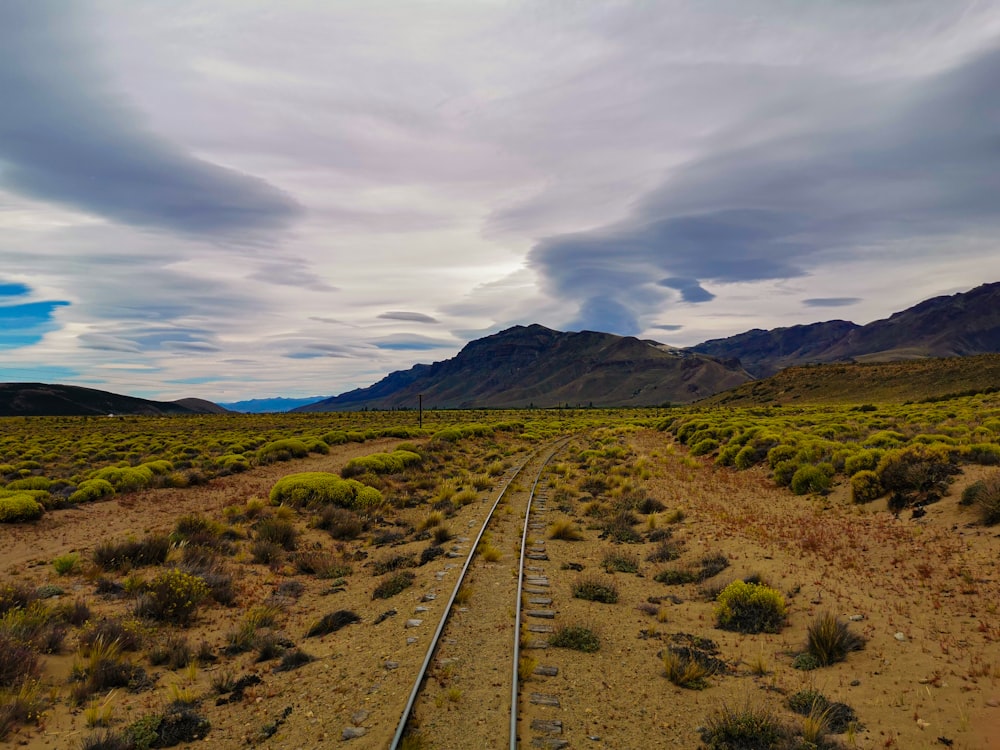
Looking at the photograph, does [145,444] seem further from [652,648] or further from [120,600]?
[652,648]

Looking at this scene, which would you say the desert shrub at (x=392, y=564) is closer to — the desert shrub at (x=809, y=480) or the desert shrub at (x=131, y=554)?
the desert shrub at (x=131, y=554)

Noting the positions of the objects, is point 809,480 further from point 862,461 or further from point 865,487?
point 865,487

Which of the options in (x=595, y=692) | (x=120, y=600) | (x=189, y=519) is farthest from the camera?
(x=189, y=519)

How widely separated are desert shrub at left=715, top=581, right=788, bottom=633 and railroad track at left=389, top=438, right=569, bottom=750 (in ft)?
10.1

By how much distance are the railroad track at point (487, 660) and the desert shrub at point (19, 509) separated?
1504 cm

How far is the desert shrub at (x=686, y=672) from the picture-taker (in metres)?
7.01

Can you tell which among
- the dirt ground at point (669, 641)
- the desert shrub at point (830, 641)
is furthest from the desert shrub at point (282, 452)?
the desert shrub at point (830, 641)

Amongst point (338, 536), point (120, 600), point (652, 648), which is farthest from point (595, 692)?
point (338, 536)

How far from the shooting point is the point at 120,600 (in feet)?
33.2

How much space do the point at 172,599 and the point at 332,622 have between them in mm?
3069

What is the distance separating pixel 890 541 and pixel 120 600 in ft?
52.2

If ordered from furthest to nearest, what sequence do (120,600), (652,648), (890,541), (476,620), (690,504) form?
1. (690,504)
2. (890,541)
3. (120,600)
4. (476,620)
5. (652,648)

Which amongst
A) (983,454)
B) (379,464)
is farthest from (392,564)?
(983,454)

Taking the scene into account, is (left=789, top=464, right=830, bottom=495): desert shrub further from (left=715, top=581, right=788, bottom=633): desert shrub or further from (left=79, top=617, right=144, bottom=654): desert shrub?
(left=79, top=617, right=144, bottom=654): desert shrub
